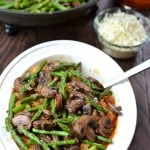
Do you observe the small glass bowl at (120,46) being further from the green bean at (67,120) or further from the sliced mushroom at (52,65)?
the green bean at (67,120)

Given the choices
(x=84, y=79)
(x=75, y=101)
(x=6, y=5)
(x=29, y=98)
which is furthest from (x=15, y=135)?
(x=6, y=5)

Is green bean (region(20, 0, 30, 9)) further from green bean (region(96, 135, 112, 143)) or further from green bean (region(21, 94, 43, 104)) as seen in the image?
green bean (region(96, 135, 112, 143))

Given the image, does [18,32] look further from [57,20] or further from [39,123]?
[39,123]

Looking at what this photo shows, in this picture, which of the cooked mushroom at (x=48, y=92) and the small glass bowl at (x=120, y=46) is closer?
the cooked mushroom at (x=48, y=92)

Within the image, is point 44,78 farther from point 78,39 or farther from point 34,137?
point 78,39

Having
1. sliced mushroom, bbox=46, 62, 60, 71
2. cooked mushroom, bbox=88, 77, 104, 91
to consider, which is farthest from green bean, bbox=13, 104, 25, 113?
cooked mushroom, bbox=88, 77, 104, 91

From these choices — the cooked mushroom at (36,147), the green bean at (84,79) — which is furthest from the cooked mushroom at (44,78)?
the cooked mushroom at (36,147)
